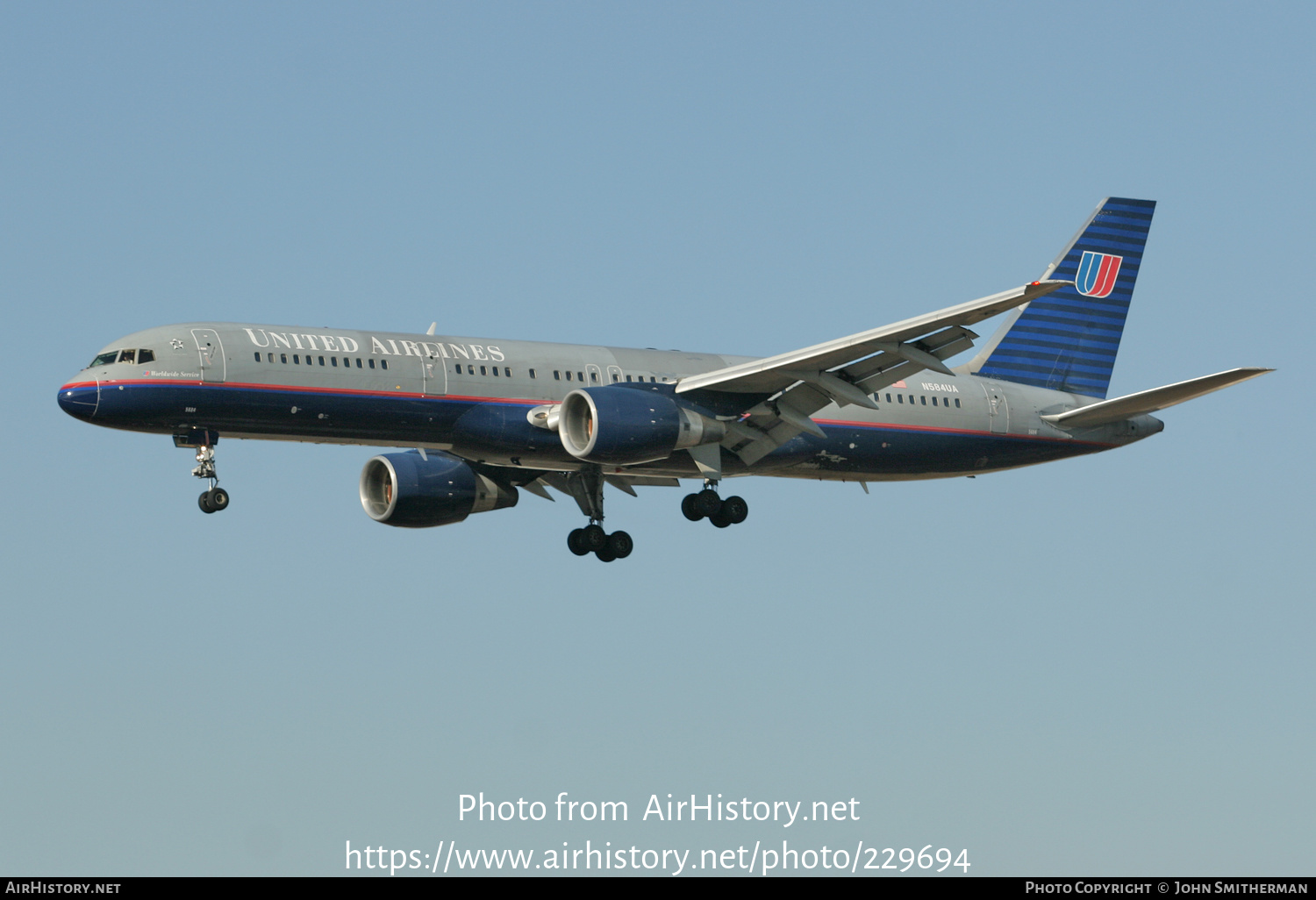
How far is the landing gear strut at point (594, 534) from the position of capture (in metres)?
43.9

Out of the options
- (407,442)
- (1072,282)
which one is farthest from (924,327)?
(1072,282)

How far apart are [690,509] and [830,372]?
5567 mm

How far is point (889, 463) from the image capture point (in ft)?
144

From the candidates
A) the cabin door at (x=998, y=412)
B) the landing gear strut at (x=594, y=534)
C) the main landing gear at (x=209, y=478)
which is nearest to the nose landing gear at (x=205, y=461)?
the main landing gear at (x=209, y=478)

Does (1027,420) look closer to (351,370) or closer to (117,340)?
(351,370)

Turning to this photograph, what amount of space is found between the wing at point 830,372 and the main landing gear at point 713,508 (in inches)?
67.3

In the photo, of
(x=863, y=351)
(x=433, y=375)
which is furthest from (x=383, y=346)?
(x=863, y=351)

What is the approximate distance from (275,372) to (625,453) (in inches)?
298

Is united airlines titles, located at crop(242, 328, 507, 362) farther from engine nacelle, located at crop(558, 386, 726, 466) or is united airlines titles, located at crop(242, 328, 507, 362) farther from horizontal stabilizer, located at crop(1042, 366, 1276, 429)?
horizontal stabilizer, located at crop(1042, 366, 1276, 429)

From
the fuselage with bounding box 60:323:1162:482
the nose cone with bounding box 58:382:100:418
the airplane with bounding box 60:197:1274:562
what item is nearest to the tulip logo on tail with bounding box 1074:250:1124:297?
the airplane with bounding box 60:197:1274:562

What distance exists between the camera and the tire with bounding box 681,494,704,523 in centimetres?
4256

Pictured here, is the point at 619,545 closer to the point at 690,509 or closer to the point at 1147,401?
the point at 690,509

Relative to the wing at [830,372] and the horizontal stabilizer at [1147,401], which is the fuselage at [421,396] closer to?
the wing at [830,372]

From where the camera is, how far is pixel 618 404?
37812 mm
